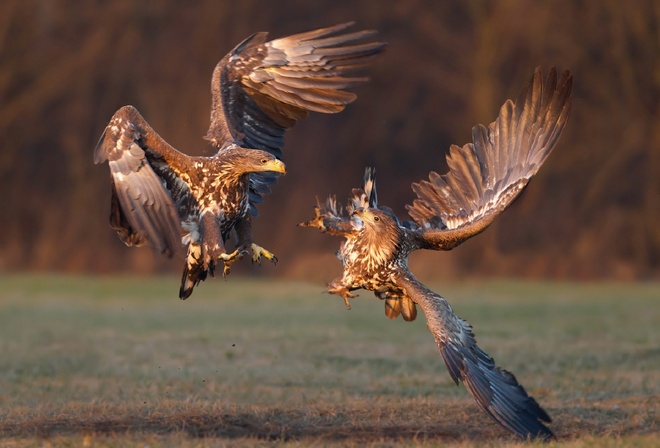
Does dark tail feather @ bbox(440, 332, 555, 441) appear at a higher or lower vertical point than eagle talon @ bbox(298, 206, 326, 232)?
lower

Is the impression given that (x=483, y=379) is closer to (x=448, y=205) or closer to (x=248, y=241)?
(x=448, y=205)

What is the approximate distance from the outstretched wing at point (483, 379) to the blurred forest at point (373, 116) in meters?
15.9

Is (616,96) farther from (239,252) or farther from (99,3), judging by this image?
(239,252)

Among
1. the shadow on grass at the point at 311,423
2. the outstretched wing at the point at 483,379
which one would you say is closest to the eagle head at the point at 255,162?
the outstretched wing at the point at 483,379

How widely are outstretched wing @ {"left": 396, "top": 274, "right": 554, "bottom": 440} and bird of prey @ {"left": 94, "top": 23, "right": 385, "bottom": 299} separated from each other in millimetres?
1515

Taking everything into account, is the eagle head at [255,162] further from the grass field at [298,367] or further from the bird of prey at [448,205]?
the grass field at [298,367]

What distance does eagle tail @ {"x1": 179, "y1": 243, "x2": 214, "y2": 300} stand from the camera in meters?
9.03

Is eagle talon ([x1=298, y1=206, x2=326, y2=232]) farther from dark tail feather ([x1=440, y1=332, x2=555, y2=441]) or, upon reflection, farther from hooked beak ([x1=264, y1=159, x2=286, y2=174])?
dark tail feather ([x1=440, y1=332, x2=555, y2=441])

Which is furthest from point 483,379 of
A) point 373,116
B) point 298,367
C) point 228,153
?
point 373,116

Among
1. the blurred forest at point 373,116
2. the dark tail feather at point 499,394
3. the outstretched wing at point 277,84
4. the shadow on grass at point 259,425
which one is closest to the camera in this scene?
the dark tail feather at point 499,394

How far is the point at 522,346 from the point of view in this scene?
14.0 m

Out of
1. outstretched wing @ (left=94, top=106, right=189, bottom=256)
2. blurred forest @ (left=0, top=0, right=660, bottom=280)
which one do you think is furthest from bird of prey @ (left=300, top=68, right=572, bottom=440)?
blurred forest @ (left=0, top=0, right=660, bottom=280)

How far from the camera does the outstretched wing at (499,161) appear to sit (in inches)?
368

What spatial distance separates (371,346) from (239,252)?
18.6ft
